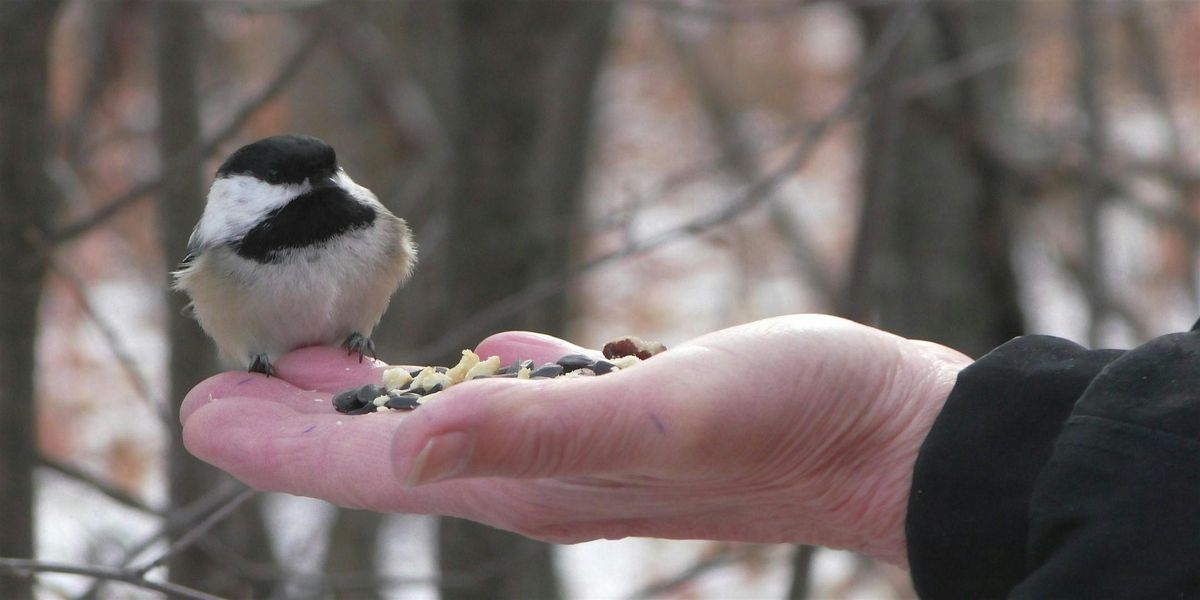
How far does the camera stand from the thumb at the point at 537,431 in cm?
100

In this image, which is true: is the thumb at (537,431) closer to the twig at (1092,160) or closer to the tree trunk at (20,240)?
the tree trunk at (20,240)

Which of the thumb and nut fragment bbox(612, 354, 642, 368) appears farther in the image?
nut fragment bbox(612, 354, 642, 368)

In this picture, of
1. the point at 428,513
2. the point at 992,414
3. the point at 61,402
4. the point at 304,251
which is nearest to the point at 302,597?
the point at 304,251

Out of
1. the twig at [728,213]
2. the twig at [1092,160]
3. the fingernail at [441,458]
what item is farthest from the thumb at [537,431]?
the twig at [1092,160]

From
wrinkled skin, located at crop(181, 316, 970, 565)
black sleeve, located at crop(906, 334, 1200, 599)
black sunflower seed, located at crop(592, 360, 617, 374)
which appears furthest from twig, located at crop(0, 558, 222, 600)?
black sleeve, located at crop(906, 334, 1200, 599)

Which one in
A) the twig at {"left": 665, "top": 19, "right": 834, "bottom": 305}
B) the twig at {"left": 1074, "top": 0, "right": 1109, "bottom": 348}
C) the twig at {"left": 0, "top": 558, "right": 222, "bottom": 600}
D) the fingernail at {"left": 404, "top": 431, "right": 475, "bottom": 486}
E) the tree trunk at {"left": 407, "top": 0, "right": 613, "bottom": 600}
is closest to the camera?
the fingernail at {"left": 404, "top": 431, "right": 475, "bottom": 486}

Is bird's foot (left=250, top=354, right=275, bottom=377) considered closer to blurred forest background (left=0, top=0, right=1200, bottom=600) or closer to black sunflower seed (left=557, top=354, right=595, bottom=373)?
blurred forest background (left=0, top=0, right=1200, bottom=600)

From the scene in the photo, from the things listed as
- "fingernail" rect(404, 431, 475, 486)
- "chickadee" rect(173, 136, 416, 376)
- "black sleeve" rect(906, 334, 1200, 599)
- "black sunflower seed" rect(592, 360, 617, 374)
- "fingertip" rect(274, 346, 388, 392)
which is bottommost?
"black sleeve" rect(906, 334, 1200, 599)

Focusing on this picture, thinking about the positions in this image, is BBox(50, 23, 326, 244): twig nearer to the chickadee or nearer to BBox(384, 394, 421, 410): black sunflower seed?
the chickadee

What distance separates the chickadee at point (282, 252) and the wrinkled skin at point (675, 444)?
32 centimetres

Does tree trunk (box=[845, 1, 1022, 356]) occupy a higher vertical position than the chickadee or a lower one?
higher

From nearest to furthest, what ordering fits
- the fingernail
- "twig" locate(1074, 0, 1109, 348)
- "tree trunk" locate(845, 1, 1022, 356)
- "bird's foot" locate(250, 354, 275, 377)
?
the fingernail < "bird's foot" locate(250, 354, 275, 377) < "twig" locate(1074, 0, 1109, 348) < "tree trunk" locate(845, 1, 1022, 356)

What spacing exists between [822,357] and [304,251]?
770mm

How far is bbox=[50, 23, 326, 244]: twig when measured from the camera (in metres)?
1.64
